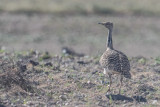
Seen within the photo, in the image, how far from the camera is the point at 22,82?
27.6ft

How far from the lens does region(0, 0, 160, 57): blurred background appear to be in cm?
1952

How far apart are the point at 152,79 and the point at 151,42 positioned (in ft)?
36.9

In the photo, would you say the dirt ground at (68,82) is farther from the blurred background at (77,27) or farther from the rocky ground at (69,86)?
the blurred background at (77,27)

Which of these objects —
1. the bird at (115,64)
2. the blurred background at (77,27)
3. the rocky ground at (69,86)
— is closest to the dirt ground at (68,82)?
the rocky ground at (69,86)

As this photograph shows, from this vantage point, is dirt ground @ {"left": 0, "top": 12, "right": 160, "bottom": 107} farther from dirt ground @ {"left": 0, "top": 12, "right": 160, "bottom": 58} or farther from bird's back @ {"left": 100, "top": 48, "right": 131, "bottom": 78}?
dirt ground @ {"left": 0, "top": 12, "right": 160, "bottom": 58}

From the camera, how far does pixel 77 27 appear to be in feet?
74.1

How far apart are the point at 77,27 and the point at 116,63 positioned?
46.9 feet

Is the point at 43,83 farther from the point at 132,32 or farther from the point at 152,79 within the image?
the point at 132,32

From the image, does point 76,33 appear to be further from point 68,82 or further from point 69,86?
point 69,86

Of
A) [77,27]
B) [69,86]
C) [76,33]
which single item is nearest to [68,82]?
[69,86]

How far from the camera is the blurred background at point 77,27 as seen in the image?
19516 mm

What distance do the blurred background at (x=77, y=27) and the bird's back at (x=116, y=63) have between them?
27.3 feet

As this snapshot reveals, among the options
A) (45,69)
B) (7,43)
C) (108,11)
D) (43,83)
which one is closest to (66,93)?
(43,83)

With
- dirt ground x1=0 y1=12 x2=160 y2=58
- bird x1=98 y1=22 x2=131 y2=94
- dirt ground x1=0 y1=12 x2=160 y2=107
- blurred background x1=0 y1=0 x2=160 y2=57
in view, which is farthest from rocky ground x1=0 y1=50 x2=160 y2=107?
dirt ground x1=0 y1=12 x2=160 y2=58
